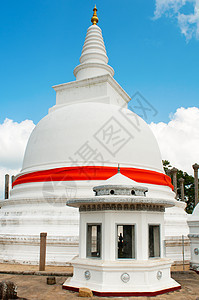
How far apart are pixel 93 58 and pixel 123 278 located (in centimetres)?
1818

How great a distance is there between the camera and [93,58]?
23250mm

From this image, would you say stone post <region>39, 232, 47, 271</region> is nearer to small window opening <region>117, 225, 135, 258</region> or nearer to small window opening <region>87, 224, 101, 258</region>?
small window opening <region>87, 224, 101, 258</region>

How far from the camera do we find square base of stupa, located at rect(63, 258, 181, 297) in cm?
834

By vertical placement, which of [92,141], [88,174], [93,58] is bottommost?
[88,174]

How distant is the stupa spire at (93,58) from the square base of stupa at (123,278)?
16371mm

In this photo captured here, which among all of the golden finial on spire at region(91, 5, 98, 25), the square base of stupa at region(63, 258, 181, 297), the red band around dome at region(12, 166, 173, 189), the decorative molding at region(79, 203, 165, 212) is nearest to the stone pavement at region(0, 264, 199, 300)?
the square base of stupa at region(63, 258, 181, 297)

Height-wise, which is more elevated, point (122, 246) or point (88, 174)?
point (88, 174)

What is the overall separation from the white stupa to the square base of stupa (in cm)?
476

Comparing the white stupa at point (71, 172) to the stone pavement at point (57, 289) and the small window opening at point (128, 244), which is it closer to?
the stone pavement at point (57, 289)

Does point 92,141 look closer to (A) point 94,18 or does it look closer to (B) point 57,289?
(B) point 57,289

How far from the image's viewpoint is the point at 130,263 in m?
8.60

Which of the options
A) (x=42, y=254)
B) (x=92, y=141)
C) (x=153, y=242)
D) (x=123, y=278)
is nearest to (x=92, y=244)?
(x=123, y=278)

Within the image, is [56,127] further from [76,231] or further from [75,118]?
[76,231]

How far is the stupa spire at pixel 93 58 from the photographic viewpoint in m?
22.7
